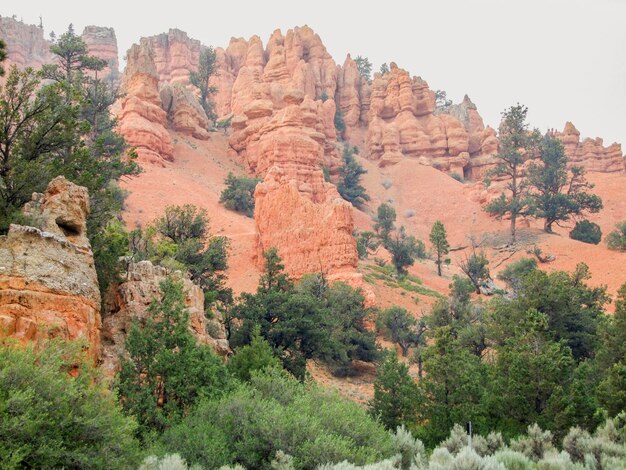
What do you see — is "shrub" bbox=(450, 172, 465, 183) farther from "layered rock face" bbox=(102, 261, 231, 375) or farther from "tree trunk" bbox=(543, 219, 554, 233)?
"layered rock face" bbox=(102, 261, 231, 375)

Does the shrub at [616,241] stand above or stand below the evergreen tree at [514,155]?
below

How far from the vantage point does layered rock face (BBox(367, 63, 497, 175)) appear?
75000 millimetres

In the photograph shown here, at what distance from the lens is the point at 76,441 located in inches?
349

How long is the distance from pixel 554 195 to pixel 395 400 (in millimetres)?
43735

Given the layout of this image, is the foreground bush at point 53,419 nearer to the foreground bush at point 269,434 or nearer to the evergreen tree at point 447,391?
the foreground bush at point 269,434

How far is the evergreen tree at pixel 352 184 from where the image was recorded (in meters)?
63.7

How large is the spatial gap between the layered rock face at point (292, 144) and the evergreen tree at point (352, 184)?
1726 mm

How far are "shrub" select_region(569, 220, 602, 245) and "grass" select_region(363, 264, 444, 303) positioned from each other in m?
21.5

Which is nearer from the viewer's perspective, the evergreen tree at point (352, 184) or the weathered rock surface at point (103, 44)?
the evergreen tree at point (352, 184)

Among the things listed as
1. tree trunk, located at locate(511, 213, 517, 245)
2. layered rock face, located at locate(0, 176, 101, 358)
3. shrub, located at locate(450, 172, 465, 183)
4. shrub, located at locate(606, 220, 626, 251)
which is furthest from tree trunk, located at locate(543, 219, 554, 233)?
layered rock face, located at locate(0, 176, 101, 358)

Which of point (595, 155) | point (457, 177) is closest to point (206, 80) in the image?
point (457, 177)

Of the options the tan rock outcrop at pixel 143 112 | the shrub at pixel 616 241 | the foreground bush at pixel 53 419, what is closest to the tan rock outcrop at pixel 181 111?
the tan rock outcrop at pixel 143 112

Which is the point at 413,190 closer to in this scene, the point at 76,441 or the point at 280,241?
the point at 280,241

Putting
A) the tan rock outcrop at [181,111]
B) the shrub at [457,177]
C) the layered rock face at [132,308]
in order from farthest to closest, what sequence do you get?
1. the shrub at [457,177]
2. the tan rock outcrop at [181,111]
3. the layered rock face at [132,308]
